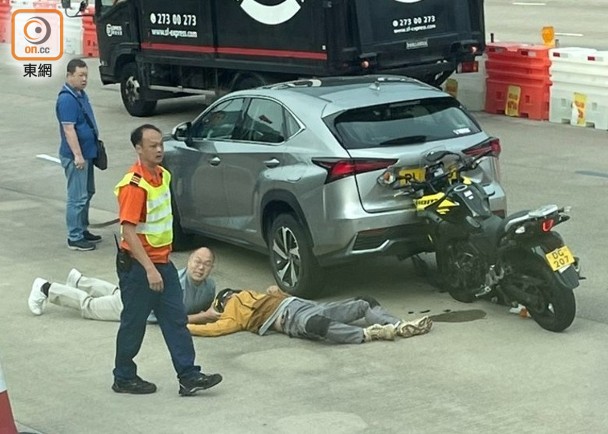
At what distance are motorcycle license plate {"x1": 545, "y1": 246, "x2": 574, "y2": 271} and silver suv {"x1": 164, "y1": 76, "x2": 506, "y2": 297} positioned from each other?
4.19 ft

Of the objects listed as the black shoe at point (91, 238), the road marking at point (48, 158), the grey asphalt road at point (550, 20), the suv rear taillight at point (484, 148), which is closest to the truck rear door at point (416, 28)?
the road marking at point (48, 158)

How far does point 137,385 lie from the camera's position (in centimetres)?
823

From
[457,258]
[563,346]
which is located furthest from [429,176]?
[563,346]

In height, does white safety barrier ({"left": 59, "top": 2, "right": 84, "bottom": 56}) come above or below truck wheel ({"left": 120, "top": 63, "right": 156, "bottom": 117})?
above

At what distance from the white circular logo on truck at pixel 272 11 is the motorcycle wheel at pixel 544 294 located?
30.7ft

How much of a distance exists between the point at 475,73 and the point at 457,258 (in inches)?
415

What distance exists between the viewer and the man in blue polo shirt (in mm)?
12336

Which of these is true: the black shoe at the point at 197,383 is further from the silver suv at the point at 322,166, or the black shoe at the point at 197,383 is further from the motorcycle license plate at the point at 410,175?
the motorcycle license plate at the point at 410,175

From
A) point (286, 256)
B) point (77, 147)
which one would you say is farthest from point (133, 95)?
point (286, 256)

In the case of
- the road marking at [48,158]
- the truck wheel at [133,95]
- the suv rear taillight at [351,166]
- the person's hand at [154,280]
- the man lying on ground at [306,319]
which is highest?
the truck wheel at [133,95]

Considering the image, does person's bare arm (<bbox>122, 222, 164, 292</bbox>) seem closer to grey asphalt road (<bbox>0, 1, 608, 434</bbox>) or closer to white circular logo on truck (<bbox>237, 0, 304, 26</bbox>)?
grey asphalt road (<bbox>0, 1, 608, 434</bbox>)

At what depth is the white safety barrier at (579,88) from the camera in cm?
1797

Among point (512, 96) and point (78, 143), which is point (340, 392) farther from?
point (512, 96)

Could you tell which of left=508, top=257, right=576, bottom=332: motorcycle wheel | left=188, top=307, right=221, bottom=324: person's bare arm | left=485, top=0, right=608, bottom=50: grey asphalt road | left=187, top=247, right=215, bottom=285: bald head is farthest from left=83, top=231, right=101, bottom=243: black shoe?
left=485, top=0, right=608, bottom=50: grey asphalt road
